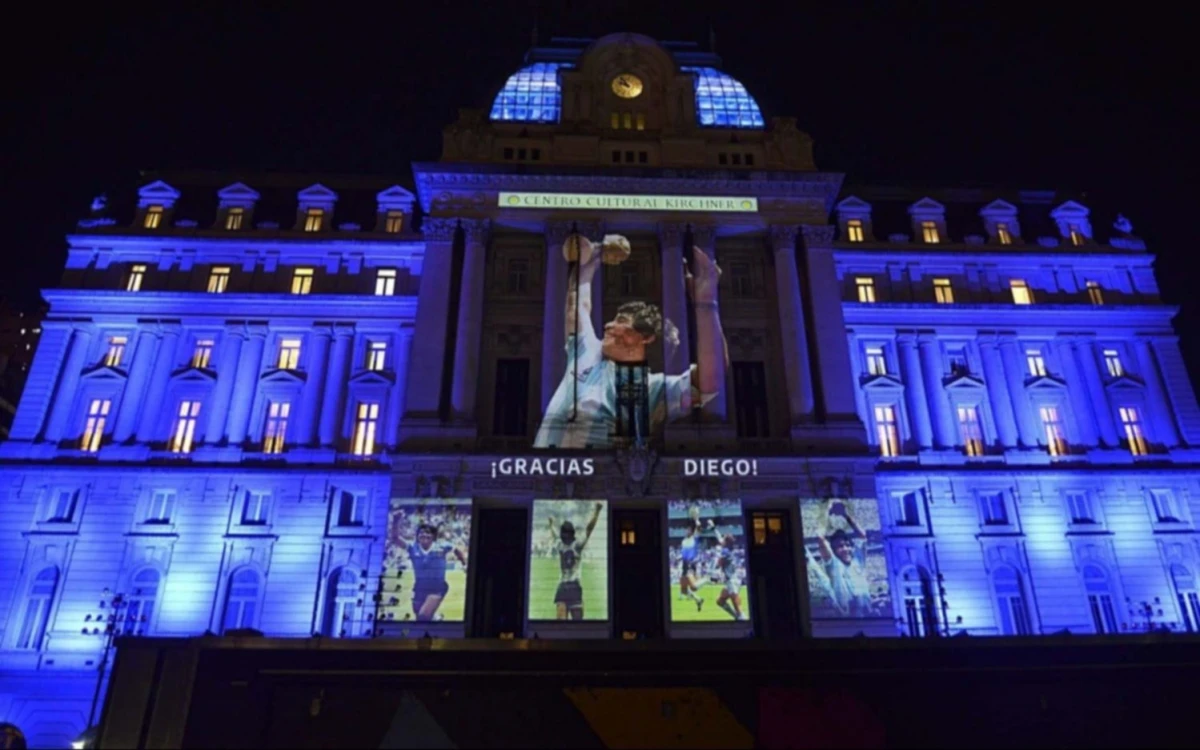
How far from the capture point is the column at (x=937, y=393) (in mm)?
50094

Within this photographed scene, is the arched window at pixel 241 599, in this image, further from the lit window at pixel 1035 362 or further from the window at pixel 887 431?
the lit window at pixel 1035 362

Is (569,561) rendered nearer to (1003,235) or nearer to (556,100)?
(556,100)

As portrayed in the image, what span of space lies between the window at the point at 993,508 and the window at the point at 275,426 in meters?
39.5

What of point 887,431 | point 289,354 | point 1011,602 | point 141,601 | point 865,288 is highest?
point 865,288

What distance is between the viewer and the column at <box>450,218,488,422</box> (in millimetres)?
44938

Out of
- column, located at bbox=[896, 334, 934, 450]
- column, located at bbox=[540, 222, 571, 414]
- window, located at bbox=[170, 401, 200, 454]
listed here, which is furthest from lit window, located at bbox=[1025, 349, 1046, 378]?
window, located at bbox=[170, 401, 200, 454]

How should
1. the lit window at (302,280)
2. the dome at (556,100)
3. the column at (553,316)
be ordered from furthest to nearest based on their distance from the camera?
1. the dome at (556,100)
2. the lit window at (302,280)
3. the column at (553,316)

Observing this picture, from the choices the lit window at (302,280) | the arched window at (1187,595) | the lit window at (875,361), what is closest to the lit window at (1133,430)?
the arched window at (1187,595)

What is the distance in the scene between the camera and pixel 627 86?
54.5m

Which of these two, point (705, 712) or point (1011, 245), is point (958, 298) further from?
point (705, 712)

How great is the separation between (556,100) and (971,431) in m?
32.5

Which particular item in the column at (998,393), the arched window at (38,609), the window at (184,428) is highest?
the column at (998,393)

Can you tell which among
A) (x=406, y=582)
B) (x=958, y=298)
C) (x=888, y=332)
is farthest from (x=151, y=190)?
(x=958, y=298)

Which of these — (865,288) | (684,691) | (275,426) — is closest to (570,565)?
(684,691)
